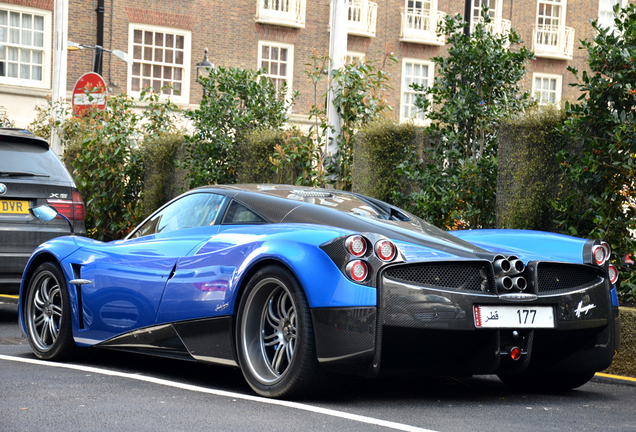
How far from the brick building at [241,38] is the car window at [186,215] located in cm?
2062

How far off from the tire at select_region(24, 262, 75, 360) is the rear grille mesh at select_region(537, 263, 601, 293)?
335 cm

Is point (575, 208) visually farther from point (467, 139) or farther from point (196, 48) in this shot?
point (196, 48)

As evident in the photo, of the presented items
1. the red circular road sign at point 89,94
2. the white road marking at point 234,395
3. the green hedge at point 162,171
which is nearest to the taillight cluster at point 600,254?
the white road marking at point 234,395

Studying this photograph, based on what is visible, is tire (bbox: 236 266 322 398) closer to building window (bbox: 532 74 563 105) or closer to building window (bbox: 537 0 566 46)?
building window (bbox: 532 74 563 105)

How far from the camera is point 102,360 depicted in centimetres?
663

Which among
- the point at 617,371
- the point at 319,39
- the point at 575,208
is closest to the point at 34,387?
the point at 617,371

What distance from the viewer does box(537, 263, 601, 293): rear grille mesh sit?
5074 millimetres

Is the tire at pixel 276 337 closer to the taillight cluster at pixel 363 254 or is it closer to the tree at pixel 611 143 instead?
the taillight cluster at pixel 363 254

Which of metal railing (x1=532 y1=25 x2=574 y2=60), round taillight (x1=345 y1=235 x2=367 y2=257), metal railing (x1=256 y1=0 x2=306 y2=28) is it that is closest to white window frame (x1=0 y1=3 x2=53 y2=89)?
metal railing (x1=256 y1=0 x2=306 y2=28)

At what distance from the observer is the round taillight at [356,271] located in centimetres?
462

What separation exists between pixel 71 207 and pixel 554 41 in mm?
30092

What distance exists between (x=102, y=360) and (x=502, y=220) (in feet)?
13.2

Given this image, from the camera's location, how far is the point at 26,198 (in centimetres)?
867

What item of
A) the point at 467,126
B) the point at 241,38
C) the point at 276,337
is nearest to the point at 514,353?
the point at 276,337
